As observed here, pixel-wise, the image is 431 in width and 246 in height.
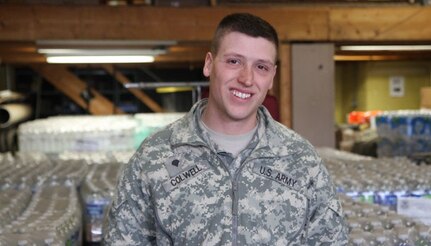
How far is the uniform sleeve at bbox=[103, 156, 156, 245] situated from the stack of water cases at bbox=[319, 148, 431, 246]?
0.93 m

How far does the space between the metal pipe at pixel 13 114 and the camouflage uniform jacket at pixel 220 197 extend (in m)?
4.75

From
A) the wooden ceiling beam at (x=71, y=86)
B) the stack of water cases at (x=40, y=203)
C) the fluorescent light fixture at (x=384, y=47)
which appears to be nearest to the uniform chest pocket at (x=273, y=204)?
the stack of water cases at (x=40, y=203)

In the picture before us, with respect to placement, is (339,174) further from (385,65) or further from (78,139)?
Result: (385,65)

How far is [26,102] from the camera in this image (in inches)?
341

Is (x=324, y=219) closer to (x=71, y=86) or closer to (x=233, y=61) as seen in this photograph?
(x=233, y=61)

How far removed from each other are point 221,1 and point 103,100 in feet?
13.3

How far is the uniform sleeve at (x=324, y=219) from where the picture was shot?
198 cm

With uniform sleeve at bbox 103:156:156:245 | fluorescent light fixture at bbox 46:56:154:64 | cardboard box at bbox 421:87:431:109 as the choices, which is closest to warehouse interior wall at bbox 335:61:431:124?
cardboard box at bbox 421:87:431:109

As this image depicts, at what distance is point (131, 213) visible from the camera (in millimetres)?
1930

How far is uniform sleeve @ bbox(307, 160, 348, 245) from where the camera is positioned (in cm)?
198

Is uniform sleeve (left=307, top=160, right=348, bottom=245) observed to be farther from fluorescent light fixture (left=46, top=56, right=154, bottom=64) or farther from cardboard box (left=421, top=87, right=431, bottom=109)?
cardboard box (left=421, top=87, right=431, bottom=109)

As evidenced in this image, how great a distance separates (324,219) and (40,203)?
1821 millimetres

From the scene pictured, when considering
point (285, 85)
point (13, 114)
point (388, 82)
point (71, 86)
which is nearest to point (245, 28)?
point (285, 85)

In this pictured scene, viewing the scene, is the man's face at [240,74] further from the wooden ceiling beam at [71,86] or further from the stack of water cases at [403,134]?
the wooden ceiling beam at [71,86]
